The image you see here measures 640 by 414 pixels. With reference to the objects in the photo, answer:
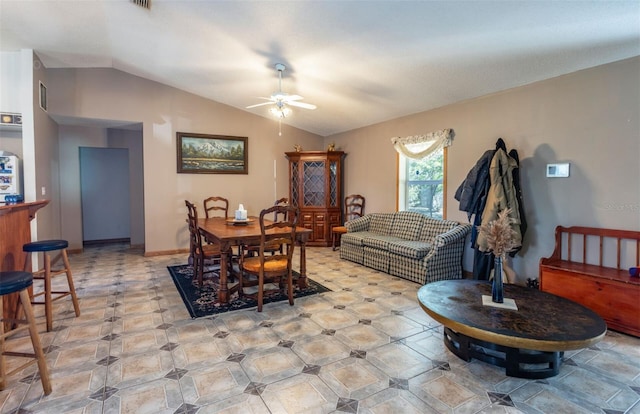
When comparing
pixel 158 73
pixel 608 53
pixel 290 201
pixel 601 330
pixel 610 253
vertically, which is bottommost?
pixel 601 330

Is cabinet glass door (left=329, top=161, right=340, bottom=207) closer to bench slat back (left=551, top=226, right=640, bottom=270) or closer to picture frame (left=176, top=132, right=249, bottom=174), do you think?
picture frame (left=176, top=132, right=249, bottom=174)

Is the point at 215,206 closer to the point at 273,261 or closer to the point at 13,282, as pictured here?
the point at 273,261

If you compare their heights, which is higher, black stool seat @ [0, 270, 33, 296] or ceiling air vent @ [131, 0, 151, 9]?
ceiling air vent @ [131, 0, 151, 9]

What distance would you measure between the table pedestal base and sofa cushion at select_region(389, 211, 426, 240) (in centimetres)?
255

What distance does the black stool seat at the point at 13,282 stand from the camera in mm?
1796

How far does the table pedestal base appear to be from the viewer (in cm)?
210

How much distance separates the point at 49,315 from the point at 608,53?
551cm

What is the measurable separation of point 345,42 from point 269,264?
8.13 feet

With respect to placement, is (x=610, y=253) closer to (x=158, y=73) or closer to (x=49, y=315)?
(x=49, y=315)

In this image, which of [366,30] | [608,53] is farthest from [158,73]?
[608,53]

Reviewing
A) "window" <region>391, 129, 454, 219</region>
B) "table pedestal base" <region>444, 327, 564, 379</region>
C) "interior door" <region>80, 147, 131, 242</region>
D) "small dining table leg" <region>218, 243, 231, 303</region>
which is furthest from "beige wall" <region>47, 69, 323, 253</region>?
"table pedestal base" <region>444, 327, 564, 379</region>

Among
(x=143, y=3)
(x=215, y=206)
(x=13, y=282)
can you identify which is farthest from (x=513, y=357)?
(x=215, y=206)

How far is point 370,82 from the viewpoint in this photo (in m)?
4.29

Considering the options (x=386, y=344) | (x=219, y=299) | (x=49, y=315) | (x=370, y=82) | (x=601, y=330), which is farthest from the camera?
(x=370, y=82)
